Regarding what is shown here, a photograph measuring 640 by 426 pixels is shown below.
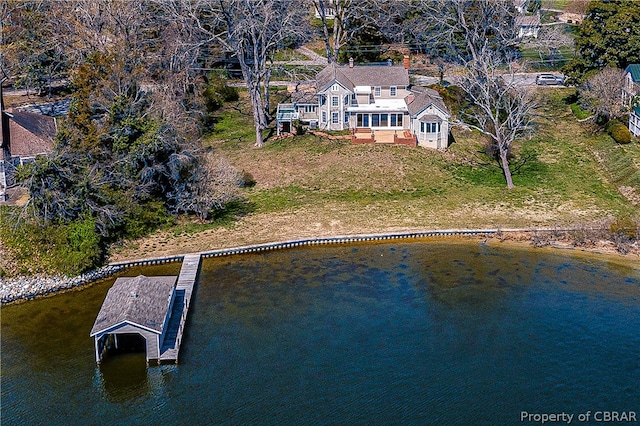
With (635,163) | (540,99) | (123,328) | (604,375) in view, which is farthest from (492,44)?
(123,328)

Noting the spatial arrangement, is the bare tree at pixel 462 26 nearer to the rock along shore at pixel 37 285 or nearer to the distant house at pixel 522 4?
the distant house at pixel 522 4

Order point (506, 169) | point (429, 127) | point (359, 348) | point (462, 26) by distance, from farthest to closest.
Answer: point (462, 26), point (429, 127), point (506, 169), point (359, 348)

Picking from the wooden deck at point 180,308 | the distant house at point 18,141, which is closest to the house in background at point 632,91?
the wooden deck at point 180,308

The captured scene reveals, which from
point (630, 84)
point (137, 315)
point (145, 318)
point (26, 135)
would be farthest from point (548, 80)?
point (137, 315)

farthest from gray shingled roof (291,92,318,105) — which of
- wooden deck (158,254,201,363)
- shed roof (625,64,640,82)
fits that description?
shed roof (625,64,640,82)

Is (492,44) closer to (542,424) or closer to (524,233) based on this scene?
(524,233)

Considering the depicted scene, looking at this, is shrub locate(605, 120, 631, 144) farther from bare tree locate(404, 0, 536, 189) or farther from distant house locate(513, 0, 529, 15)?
distant house locate(513, 0, 529, 15)

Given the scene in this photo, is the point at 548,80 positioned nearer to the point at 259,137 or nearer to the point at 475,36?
the point at 475,36
